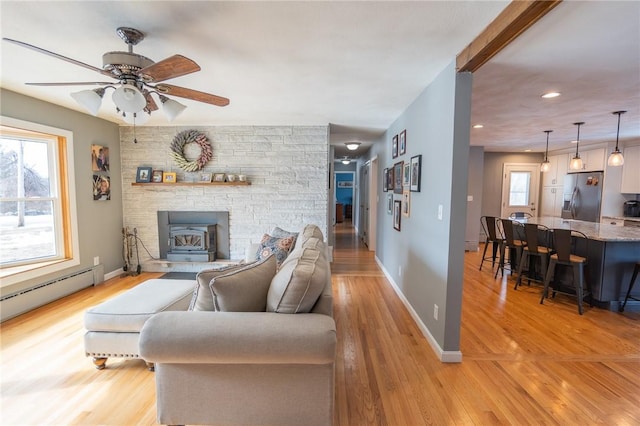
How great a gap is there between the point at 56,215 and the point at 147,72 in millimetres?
2945

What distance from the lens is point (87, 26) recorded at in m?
→ 1.77

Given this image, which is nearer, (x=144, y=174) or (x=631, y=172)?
(x=144, y=174)

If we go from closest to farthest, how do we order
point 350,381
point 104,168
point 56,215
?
point 350,381
point 56,215
point 104,168

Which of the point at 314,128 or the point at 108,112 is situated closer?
the point at 108,112

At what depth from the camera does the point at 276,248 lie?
9.52ft

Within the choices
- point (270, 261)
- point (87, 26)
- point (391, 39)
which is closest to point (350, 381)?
point (270, 261)

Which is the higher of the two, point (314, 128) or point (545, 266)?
point (314, 128)

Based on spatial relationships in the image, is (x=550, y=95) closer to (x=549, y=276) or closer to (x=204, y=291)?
(x=549, y=276)

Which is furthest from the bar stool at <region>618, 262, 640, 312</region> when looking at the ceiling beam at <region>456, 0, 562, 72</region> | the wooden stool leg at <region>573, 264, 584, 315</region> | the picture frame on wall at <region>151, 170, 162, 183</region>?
the picture frame on wall at <region>151, 170, 162, 183</region>

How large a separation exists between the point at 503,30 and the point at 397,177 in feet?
7.78

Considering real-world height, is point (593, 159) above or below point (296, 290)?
above

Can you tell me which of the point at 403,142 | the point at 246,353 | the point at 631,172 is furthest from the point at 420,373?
the point at 631,172

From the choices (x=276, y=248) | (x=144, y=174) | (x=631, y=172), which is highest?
(x=631, y=172)

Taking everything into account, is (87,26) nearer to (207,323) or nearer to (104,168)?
(207,323)
